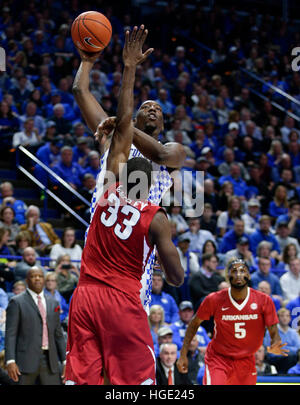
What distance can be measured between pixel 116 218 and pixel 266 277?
677 cm

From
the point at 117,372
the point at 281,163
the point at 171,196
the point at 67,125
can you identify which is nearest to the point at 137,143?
the point at 117,372

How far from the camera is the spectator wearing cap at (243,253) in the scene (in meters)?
11.1

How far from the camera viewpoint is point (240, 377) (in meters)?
6.83

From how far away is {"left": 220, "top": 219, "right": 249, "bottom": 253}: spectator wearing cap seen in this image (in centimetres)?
1158

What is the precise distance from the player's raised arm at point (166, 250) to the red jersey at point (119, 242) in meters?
0.05

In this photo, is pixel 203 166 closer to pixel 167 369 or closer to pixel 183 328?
pixel 183 328

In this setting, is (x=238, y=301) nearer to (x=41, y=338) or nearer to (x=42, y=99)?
(x=41, y=338)

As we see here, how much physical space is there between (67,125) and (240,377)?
7.05 m

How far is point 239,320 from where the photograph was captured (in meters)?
6.98

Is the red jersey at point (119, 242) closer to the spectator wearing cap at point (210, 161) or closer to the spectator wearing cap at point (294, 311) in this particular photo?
the spectator wearing cap at point (294, 311)

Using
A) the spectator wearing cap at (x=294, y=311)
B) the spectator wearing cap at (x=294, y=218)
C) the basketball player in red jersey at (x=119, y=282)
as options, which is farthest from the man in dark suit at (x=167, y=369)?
the spectator wearing cap at (x=294, y=218)

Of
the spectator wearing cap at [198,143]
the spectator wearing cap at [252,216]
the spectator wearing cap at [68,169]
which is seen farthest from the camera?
the spectator wearing cap at [198,143]

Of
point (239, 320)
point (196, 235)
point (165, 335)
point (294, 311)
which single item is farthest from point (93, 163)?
point (239, 320)

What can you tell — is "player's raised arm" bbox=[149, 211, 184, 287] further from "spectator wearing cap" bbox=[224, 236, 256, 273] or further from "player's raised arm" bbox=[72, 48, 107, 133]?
"spectator wearing cap" bbox=[224, 236, 256, 273]
